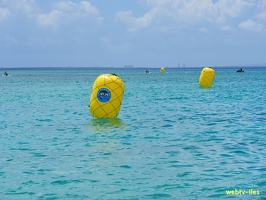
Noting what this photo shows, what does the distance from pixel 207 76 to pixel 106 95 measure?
85.2 ft

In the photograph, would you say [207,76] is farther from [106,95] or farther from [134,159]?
[134,159]

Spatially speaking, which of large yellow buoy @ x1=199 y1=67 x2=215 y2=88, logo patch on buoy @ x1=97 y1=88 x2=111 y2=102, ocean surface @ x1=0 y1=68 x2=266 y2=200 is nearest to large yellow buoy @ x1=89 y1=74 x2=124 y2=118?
logo patch on buoy @ x1=97 y1=88 x2=111 y2=102

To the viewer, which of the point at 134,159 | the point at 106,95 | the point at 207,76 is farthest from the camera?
the point at 207,76

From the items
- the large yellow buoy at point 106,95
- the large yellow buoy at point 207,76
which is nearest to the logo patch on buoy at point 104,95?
the large yellow buoy at point 106,95

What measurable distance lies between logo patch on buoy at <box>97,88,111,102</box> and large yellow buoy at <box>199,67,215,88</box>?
958 inches

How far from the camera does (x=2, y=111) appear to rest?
22.8m

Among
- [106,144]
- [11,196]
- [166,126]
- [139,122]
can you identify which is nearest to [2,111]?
[139,122]

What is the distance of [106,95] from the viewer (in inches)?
653

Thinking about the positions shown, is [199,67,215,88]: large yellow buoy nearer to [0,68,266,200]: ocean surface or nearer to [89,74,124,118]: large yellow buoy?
[0,68,266,200]: ocean surface

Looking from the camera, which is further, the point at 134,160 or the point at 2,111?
the point at 2,111

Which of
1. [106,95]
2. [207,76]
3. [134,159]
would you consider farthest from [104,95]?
[207,76]

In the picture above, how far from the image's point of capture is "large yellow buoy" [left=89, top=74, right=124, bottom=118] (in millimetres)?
16484

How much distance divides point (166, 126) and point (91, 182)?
7.62 meters

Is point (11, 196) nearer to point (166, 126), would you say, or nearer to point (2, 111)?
point (166, 126)
